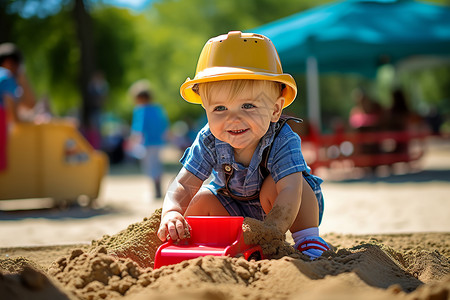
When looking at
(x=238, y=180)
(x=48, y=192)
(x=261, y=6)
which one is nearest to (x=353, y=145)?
(x=48, y=192)

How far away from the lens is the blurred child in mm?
2369

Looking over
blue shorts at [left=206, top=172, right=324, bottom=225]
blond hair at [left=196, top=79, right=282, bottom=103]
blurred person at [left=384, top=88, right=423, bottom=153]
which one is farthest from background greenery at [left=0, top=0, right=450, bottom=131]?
blond hair at [left=196, top=79, right=282, bottom=103]

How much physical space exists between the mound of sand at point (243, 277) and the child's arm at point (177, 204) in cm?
21

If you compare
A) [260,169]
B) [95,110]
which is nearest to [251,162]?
[260,169]

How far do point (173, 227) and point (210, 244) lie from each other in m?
0.17

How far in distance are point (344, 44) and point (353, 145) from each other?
66.8 inches

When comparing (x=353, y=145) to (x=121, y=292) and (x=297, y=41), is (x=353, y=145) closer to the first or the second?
(x=297, y=41)

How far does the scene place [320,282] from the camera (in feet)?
5.70

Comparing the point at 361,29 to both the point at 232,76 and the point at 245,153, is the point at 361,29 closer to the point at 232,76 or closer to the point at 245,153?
the point at 245,153

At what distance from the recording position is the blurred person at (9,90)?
5660mm

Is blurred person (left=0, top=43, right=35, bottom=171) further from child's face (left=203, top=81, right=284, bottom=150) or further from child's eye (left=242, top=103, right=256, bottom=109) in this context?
child's eye (left=242, top=103, right=256, bottom=109)

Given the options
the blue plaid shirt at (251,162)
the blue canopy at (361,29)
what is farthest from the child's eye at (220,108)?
the blue canopy at (361,29)

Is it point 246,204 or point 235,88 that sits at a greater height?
point 235,88

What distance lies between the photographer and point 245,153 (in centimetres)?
262
